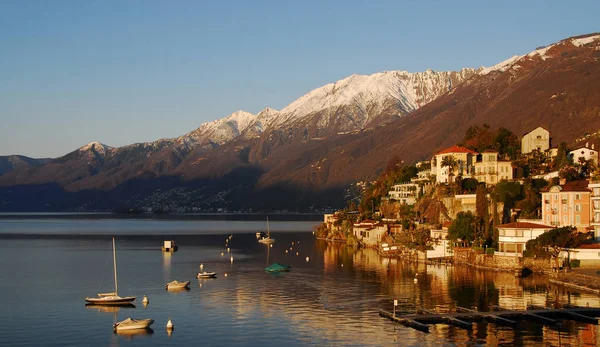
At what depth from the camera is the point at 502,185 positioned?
4126 inches

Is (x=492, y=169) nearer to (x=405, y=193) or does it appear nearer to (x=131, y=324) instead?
(x=405, y=193)

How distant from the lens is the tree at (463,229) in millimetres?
100500

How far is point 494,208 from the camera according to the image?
102500 millimetres

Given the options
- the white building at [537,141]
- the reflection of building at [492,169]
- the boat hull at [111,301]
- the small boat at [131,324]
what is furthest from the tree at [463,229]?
the small boat at [131,324]

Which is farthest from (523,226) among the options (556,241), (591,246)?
(591,246)

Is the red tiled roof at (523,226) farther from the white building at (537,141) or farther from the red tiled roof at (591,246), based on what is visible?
the white building at (537,141)

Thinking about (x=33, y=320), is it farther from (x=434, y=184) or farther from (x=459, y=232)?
(x=434, y=184)

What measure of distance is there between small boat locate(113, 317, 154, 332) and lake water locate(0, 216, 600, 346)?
0.92m

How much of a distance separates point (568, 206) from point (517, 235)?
6.89 metres

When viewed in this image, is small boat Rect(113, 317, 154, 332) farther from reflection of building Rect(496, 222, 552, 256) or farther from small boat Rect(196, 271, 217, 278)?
reflection of building Rect(496, 222, 552, 256)

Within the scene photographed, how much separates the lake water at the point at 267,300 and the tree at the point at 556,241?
12.6ft

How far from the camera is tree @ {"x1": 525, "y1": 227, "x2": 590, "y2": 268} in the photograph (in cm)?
8556

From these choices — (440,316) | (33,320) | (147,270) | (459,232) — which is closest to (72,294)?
(33,320)

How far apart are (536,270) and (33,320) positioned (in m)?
54.3
